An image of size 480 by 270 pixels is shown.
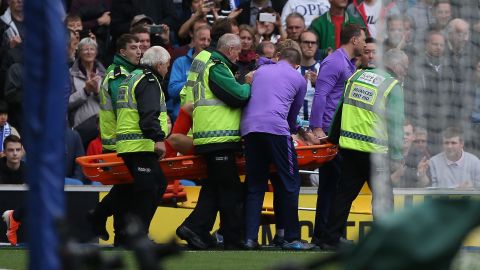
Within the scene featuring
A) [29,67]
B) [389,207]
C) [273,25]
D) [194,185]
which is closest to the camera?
[29,67]

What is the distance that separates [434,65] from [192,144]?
4.32m

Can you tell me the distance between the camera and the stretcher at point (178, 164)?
48.6 ft

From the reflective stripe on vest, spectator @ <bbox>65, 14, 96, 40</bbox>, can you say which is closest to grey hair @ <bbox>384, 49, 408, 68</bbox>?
the reflective stripe on vest

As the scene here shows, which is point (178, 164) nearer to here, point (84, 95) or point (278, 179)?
point (278, 179)

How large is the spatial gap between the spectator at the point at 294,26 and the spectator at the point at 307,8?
3.51 feet

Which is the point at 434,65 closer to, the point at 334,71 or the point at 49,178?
the point at 334,71

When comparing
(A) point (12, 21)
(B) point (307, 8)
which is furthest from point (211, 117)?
(B) point (307, 8)

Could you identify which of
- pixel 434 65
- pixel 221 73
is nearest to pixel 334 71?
pixel 221 73

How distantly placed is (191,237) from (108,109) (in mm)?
1658

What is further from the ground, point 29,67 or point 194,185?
point 29,67

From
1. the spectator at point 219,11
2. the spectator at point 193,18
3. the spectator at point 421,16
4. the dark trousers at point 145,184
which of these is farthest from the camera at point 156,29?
the spectator at point 421,16

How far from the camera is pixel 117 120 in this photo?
14.5m

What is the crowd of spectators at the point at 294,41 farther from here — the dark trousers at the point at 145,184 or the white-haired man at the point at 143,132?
the dark trousers at the point at 145,184

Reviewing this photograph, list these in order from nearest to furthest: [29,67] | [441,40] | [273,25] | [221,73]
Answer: [29,67], [441,40], [221,73], [273,25]
